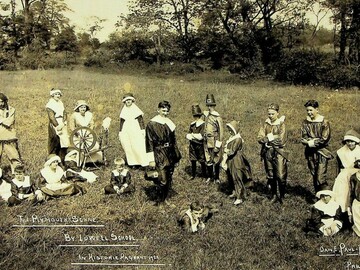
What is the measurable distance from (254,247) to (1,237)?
3.51 meters

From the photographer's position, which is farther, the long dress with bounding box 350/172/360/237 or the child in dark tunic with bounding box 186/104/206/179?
the child in dark tunic with bounding box 186/104/206/179

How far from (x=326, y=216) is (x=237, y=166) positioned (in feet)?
5.64

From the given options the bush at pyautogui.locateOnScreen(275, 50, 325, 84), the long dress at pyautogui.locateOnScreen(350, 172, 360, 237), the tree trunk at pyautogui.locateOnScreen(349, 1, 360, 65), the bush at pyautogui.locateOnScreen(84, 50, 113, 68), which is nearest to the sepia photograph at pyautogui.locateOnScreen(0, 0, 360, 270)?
the long dress at pyautogui.locateOnScreen(350, 172, 360, 237)

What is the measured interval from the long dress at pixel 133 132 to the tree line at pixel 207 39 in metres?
2.61

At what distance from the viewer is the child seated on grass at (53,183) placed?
7179mm

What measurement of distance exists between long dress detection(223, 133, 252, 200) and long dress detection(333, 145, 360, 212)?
1576 millimetres

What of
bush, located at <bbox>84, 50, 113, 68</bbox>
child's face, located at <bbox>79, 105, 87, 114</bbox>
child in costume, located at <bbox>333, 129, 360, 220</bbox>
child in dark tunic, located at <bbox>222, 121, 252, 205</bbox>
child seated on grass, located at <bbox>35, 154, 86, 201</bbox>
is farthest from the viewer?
bush, located at <bbox>84, 50, 113, 68</bbox>

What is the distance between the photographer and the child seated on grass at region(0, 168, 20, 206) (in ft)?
22.4

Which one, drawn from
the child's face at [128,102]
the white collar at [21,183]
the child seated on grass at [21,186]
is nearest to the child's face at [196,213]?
the child seated on grass at [21,186]

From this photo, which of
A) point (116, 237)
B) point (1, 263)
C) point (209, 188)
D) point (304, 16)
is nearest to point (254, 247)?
point (116, 237)

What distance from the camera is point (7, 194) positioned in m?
7.22

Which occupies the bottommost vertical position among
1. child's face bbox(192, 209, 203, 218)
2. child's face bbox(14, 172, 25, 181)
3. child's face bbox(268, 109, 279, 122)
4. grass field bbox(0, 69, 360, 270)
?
grass field bbox(0, 69, 360, 270)

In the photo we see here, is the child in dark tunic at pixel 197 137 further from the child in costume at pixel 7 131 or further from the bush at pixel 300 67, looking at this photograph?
the bush at pixel 300 67

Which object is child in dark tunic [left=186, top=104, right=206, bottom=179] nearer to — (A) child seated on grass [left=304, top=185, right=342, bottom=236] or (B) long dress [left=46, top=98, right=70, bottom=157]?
(B) long dress [left=46, top=98, right=70, bottom=157]
